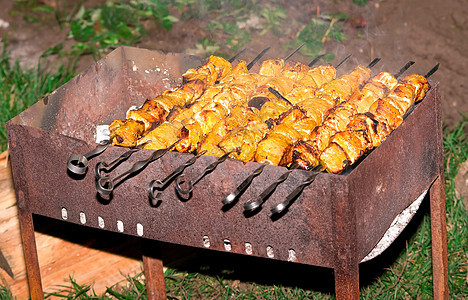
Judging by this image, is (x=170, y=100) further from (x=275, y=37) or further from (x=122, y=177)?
(x=275, y=37)

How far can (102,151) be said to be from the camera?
350cm

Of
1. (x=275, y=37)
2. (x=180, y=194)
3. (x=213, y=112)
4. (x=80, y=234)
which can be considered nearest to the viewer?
(x=180, y=194)

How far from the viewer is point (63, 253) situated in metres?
4.76

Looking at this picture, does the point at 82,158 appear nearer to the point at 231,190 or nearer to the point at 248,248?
the point at 231,190

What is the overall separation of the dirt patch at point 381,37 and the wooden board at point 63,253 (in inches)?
113

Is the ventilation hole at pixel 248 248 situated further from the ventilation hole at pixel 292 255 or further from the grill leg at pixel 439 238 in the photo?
the grill leg at pixel 439 238

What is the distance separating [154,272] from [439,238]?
5.89 feet

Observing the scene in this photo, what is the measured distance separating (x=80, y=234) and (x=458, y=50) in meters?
4.26

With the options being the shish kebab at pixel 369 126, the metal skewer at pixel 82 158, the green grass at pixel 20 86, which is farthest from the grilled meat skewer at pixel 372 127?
the green grass at pixel 20 86

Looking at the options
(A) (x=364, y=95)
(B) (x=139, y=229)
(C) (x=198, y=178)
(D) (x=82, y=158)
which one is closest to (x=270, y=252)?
(C) (x=198, y=178)

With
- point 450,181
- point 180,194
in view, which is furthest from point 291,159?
point 450,181

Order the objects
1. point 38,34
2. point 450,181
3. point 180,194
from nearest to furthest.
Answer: point 180,194 < point 450,181 < point 38,34

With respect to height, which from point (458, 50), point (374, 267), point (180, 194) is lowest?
point (374, 267)

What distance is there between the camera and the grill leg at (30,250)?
390 cm
